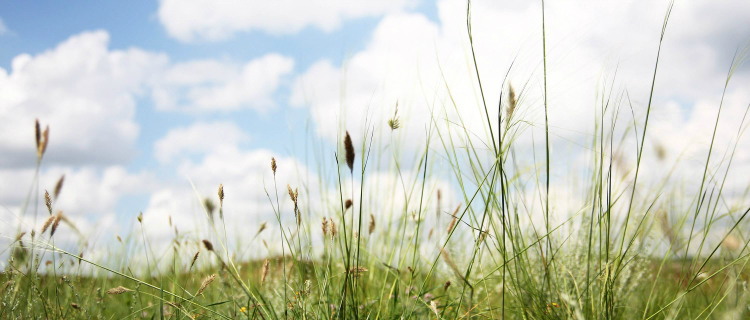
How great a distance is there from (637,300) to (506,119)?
157 centimetres

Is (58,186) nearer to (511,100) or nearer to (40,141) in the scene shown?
(40,141)

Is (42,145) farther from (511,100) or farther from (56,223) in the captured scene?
(511,100)

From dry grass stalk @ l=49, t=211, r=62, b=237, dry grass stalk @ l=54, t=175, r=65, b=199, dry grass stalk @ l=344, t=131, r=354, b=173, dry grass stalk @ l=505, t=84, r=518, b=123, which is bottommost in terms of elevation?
dry grass stalk @ l=49, t=211, r=62, b=237

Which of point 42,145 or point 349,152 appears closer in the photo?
point 349,152

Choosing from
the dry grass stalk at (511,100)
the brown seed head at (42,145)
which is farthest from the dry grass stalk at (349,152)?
the brown seed head at (42,145)

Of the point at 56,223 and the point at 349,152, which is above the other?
the point at 349,152

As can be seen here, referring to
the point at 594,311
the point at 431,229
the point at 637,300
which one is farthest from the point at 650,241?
the point at 431,229

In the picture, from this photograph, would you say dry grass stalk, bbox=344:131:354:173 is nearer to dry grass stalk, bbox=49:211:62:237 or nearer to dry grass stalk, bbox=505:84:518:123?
dry grass stalk, bbox=505:84:518:123

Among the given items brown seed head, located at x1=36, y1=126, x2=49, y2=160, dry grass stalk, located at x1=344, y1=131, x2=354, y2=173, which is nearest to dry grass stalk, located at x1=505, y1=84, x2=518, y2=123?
dry grass stalk, located at x1=344, y1=131, x2=354, y2=173

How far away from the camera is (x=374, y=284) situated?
98.0 inches

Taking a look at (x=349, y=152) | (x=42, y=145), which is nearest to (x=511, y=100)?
(x=349, y=152)

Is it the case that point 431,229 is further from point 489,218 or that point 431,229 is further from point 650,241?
point 650,241

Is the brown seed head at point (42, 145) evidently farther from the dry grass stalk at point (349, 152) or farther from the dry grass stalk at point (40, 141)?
the dry grass stalk at point (349, 152)

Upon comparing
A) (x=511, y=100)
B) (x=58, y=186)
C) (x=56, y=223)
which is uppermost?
(x=511, y=100)
